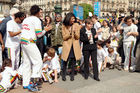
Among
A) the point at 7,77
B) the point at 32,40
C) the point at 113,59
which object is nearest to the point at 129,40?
the point at 113,59

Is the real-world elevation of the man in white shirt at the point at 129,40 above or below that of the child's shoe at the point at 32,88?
above

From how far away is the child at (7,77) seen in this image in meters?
4.61

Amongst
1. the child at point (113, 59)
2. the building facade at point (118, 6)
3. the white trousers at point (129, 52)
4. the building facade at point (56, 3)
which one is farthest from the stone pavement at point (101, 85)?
the building facade at point (118, 6)

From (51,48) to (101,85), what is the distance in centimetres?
202

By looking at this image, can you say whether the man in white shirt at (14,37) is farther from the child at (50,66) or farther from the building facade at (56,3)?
the building facade at (56,3)

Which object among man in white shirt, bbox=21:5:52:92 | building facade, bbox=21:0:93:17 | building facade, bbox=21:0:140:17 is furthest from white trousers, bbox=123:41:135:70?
building facade, bbox=21:0:140:17

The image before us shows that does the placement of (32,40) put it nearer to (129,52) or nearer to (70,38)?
(70,38)

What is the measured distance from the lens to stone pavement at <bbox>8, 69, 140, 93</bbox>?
4785 mm

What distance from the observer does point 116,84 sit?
5.30 metres

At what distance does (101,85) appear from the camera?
521cm

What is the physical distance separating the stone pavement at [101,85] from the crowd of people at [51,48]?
216mm

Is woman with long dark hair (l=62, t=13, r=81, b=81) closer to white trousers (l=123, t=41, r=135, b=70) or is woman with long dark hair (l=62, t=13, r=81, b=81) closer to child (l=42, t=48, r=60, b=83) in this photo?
child (l=42, t=48, r=60, b=83)

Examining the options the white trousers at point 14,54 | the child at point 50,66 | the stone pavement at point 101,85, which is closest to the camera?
the stone pavement at point 101,85

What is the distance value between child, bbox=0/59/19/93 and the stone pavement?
241 mm
